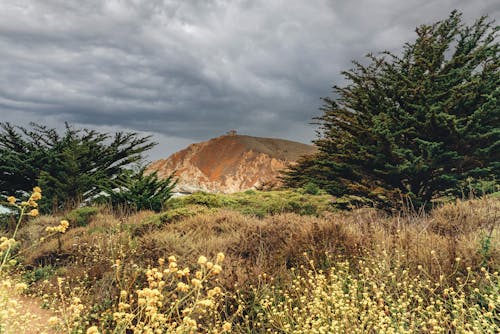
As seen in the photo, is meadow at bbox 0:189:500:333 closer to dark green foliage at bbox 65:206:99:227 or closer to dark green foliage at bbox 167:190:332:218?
dark green foliage at bbox 65:206:99:227

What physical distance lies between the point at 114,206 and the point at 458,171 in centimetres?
1000

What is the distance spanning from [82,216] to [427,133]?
9.52 metres

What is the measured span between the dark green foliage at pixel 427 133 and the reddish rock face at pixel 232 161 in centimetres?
2427

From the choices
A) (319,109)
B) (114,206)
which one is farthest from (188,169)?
(114,206)

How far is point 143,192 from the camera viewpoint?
10695mm

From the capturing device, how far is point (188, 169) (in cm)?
4109

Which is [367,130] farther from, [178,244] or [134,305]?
[134,305]

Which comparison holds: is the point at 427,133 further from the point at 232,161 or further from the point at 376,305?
the point at 232,161

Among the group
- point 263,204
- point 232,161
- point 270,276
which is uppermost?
point 232,161

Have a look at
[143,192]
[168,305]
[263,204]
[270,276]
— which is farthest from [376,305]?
[143,192]

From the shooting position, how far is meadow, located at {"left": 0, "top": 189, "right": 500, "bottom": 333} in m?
3.13

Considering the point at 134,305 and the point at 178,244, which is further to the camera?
the point at 178,244

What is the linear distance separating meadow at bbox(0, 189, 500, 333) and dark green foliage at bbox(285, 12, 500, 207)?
1.69 m

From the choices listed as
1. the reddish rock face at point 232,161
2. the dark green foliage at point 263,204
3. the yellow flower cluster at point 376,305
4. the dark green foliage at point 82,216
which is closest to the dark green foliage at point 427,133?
the dark green foliage at point 263,204
